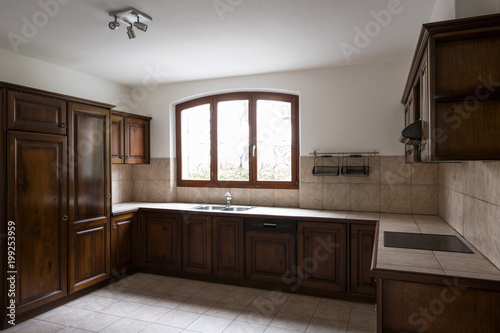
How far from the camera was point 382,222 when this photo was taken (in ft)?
10.3

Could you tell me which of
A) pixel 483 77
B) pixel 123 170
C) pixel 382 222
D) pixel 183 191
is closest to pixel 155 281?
pixel 183 191

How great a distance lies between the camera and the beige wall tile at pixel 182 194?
477 cm

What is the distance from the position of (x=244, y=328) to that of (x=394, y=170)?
232cm

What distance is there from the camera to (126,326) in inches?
112

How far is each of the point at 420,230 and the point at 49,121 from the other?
347cm

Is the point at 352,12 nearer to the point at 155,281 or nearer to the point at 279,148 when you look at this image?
the point at 279,148

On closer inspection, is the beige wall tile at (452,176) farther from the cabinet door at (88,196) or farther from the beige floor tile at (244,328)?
the cabinet door at (88,196)

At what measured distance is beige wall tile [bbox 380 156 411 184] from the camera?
12.0 ft

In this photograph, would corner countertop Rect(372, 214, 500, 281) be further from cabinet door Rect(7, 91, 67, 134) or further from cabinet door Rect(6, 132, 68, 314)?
cabinet door Rect(7, 91, 67, 134)

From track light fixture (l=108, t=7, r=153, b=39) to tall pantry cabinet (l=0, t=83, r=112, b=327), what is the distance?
1055mm

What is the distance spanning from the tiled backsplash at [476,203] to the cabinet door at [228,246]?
2.09m

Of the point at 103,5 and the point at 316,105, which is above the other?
the point at 103,5

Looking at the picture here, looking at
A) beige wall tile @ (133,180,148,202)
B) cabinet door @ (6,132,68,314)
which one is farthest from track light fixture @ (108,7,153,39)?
beige wall tile @ (133,180,148,202)

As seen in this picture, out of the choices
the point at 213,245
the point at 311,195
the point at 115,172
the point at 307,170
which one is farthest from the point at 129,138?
the point at 311,195
